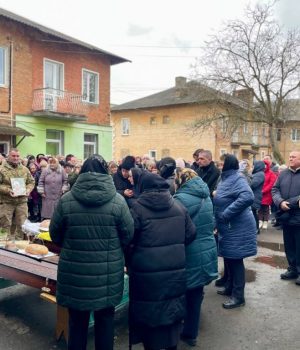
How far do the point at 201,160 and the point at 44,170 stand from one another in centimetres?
463

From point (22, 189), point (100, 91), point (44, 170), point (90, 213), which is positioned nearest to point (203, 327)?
point (90, 213)

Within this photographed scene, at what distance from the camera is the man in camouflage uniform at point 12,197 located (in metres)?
7.08

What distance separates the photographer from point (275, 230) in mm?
10336

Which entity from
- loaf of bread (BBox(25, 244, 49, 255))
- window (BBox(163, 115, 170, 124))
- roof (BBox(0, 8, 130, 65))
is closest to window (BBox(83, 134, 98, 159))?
roof (BBox(0, 8, 130, 65))

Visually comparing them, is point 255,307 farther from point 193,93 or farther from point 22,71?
point 193,93

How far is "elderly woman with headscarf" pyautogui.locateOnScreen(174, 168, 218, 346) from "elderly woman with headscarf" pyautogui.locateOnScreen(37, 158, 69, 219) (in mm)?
5629

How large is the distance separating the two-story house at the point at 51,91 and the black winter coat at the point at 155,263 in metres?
13.7

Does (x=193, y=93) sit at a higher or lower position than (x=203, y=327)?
higher

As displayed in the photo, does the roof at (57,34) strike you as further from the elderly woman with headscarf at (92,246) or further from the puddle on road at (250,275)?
the elderly woman with headscarf at (92,246)

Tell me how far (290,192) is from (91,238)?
12.6 ft

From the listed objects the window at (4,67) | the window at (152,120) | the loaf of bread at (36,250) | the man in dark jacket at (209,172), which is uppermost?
the window at (4,67)

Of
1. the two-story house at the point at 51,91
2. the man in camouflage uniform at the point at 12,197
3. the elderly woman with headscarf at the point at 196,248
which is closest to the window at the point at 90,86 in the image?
the two-story house at the point at 51,91

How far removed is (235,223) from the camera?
462 cm

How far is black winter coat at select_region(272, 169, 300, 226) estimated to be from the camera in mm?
5598
